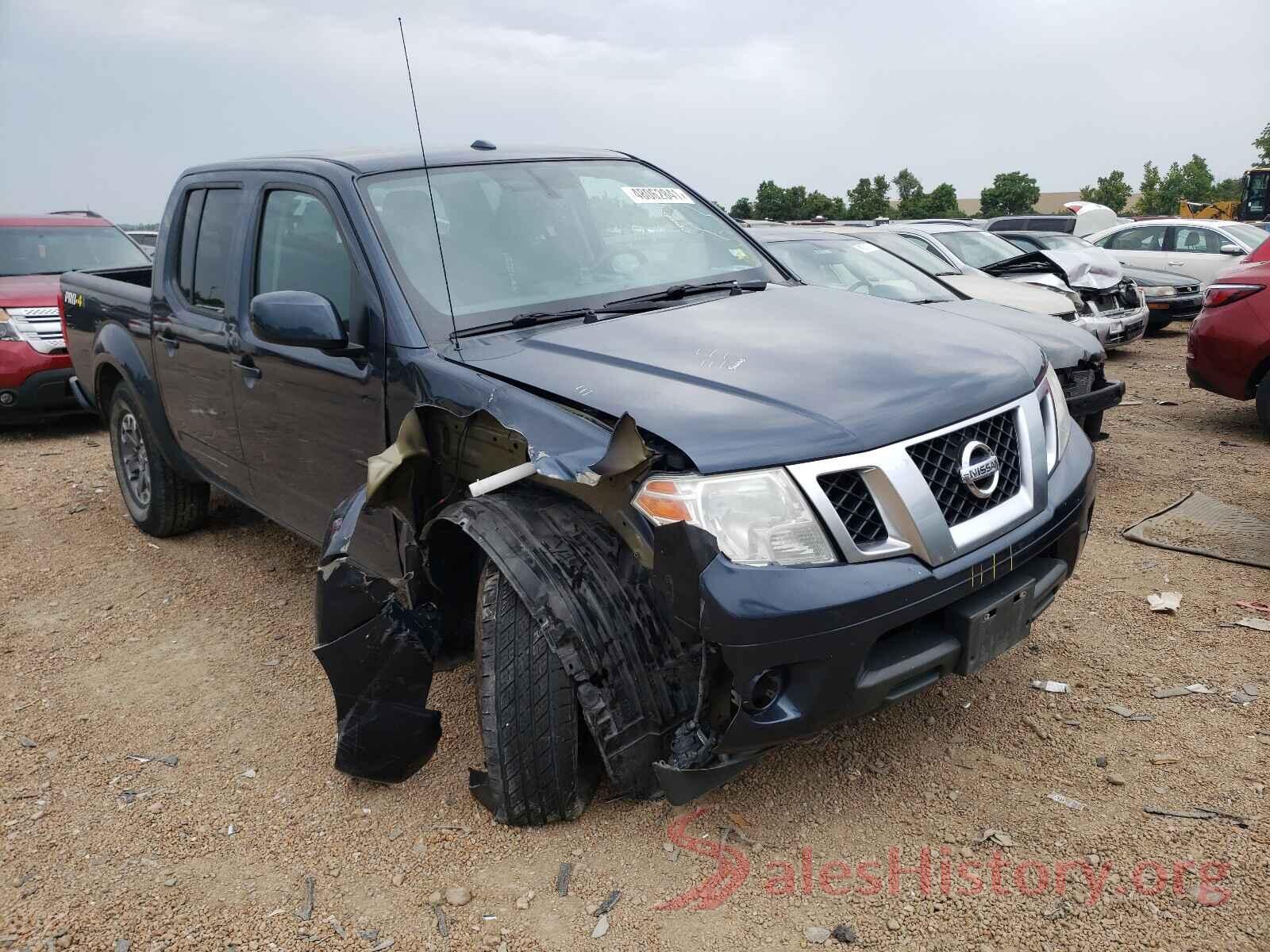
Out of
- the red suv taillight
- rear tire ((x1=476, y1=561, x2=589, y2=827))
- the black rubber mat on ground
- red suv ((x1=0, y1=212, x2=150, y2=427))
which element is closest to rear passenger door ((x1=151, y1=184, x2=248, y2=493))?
rear tire ((x1=476, y1=561, x2=589, y2=827))

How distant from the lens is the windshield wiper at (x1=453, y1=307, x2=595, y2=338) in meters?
2.98

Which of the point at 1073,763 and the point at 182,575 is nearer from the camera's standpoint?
the point at 1073,763

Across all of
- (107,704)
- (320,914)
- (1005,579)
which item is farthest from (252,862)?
(1005,579)

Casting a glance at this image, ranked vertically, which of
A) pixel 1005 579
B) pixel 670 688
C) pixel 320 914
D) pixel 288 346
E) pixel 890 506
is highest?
pixel 288 346

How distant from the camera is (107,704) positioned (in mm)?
3553

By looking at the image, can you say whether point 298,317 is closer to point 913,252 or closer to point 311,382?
point 311,382

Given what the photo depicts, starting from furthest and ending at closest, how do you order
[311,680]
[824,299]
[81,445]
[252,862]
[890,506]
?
1. [81,445]
2. [311,680]
3. [824,299]
4. [252,862]
5. [890,506]

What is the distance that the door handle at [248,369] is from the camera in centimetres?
367

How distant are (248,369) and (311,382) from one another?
1.73 feet

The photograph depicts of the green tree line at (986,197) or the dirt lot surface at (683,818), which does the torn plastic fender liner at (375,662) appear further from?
the green tree line at (986,197)

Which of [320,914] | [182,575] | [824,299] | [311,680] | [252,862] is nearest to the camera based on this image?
[320,914]

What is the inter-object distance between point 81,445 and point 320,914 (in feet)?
21.7

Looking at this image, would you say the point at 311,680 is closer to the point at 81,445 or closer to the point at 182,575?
the point at 182,575

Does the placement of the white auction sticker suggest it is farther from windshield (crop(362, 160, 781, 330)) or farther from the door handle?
the door handle
